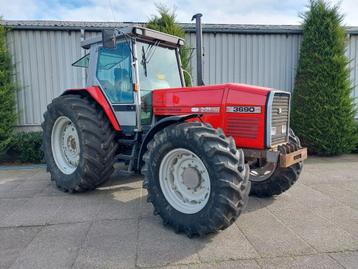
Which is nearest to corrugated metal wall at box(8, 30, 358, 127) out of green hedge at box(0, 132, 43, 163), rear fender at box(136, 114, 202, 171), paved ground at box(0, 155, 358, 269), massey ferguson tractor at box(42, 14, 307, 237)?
green hedge at box(0, 132, 43, 163)

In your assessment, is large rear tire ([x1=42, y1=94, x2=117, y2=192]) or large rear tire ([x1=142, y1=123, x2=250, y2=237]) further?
large rear tire ([x1=42, y1=94, x2=117, y2=192])

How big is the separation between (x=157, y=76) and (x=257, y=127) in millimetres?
1845

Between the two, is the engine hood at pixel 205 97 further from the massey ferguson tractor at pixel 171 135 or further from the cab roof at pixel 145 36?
the cab roof at pixel 145 36

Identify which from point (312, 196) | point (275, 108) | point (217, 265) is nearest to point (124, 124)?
point (275, 108)

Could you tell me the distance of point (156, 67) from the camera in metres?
4.36

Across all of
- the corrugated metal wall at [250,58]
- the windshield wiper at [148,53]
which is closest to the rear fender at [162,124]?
the windshield wiper at [148,53]

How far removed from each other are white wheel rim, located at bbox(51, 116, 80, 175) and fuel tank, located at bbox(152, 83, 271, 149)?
6.66 feet

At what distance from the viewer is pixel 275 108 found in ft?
11.1

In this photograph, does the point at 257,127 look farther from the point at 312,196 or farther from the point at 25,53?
the point at 25,53

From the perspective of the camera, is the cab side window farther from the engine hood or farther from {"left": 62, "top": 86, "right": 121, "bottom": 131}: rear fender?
the engine hood

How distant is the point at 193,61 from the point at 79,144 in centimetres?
475

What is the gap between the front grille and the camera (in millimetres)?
3376

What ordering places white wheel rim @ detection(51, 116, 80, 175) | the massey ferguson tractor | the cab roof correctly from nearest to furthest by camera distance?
the massey ferguson tractor
the cab roof
white wheel rim @ detection(51, 116, 80, 175)

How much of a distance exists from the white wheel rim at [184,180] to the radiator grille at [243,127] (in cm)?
66
